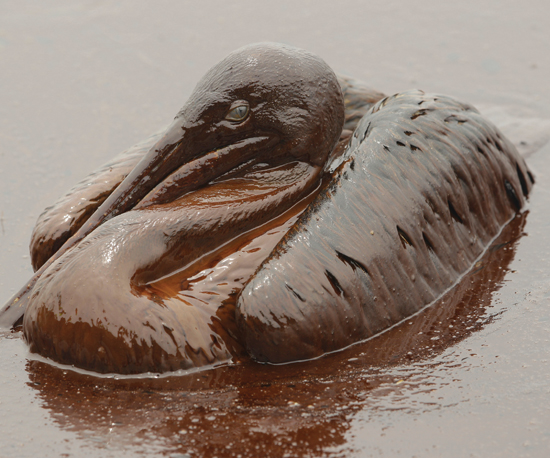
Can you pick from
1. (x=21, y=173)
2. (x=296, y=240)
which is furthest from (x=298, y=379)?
(x=21, y=173)

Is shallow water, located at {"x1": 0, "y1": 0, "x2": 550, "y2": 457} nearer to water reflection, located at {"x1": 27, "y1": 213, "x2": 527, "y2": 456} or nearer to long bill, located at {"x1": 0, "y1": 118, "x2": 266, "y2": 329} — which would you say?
water reflection, located at {"x1": 27, "y1": 213, "x2": 527, "y2": 456}

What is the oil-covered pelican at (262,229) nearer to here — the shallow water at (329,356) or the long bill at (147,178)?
the long bill at (147,178)

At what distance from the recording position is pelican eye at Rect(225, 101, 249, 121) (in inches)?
169

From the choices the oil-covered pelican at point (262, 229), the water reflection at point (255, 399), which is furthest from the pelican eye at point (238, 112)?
the water reflection at point (255, 399)

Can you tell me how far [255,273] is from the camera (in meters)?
3.98

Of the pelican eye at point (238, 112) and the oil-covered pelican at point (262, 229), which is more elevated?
the pelican eye at point (238, 112)

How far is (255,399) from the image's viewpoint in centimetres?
360

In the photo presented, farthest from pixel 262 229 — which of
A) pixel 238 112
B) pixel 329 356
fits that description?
pixel 329 356

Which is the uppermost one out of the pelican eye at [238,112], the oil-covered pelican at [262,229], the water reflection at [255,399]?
the pelican eye at [238,112]

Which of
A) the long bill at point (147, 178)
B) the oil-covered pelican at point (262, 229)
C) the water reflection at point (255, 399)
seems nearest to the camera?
the water reflection at point (255, 399)

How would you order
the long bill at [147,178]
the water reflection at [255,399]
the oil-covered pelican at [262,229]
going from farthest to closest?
the long bill at [147,178], the oil-covered pelican at [262,229], the water reflection at [255,399]

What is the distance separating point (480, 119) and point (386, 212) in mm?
1316

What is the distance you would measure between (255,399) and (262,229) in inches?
44.9

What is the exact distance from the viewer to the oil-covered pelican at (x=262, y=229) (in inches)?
149
